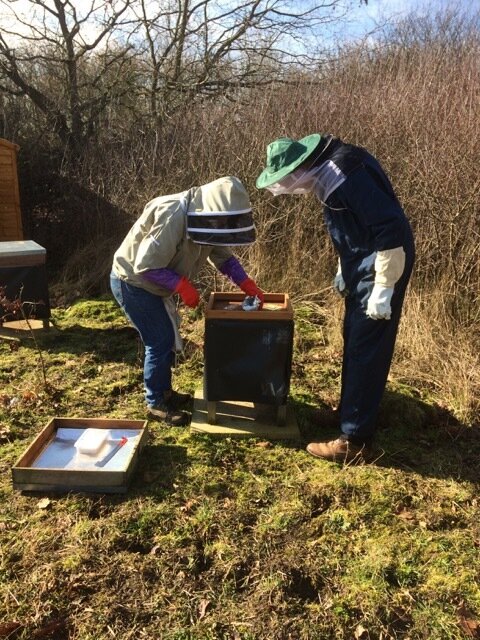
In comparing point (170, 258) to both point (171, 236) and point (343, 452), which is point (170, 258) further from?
point (343, 452)

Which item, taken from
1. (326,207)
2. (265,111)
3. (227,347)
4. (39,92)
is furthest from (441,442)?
(39,92)

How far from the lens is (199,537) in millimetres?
2748

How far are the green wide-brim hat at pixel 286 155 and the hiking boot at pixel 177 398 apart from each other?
1784mm

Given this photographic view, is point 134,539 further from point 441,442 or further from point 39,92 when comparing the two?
point 39,92

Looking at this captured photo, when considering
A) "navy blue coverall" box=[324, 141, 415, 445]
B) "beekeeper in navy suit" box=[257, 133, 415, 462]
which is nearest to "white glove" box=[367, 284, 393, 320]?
"beekeeper in navy suit" box=[257, 133, 415, 462]

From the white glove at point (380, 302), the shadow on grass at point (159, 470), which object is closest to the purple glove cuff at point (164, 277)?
the shadow on grass at point (159, 470)

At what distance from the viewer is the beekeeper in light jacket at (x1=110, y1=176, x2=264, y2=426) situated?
309 cm

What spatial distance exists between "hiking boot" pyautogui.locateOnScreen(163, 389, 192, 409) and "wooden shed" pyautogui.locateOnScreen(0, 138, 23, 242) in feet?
17.1

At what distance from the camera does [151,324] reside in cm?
363

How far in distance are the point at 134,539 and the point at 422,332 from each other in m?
3.25

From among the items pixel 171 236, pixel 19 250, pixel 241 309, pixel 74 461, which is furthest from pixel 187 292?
pixel 19 250

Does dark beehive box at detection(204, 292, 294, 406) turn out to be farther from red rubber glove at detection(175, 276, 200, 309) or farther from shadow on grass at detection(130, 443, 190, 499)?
shadow on grass at detection(130, 443, 190, 499)

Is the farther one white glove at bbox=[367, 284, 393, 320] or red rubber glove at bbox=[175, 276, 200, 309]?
red rubber glove at bbox=[175, 276, 200, 309]

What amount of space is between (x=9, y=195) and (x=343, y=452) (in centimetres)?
672
